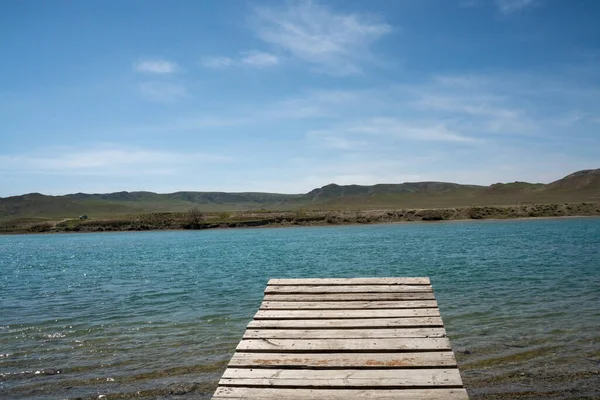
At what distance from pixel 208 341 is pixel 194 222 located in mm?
75975

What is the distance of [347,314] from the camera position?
20.4 ft

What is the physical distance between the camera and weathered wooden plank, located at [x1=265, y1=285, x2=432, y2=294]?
7.07 meters

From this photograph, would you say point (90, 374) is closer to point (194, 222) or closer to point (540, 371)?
point (540, 371)

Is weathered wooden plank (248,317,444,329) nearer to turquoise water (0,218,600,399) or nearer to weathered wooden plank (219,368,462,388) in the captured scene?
weathered wooden plank (219,368,462,388)

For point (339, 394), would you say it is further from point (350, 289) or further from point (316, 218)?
point (316, 218)

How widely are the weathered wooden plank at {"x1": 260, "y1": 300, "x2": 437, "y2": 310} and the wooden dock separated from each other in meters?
0.01

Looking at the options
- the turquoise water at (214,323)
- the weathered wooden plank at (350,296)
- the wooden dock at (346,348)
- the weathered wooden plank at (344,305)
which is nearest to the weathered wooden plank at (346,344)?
the wooden dock at (346,348)

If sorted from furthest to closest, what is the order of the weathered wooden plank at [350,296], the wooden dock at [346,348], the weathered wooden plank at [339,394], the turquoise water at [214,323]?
the turquoise water at [214,323]
the weathered wooden plank at [350,296]
the wooden dock at [346,348]
the weathered wooden plank at [339,394]

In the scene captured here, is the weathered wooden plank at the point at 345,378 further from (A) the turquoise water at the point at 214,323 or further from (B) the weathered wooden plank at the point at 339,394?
(A) the turquoise water at the point at 214,323

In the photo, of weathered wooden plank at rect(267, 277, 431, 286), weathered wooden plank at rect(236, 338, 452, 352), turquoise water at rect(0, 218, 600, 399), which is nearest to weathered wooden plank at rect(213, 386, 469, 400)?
weathered wooden plank at rect(236, 338, 452, 352)

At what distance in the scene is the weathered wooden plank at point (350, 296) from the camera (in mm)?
6801

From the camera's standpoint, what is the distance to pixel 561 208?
81.8 meters

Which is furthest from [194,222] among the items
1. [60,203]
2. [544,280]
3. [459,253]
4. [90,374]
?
[60,203]

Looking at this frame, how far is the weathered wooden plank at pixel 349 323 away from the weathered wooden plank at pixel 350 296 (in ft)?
2.79
